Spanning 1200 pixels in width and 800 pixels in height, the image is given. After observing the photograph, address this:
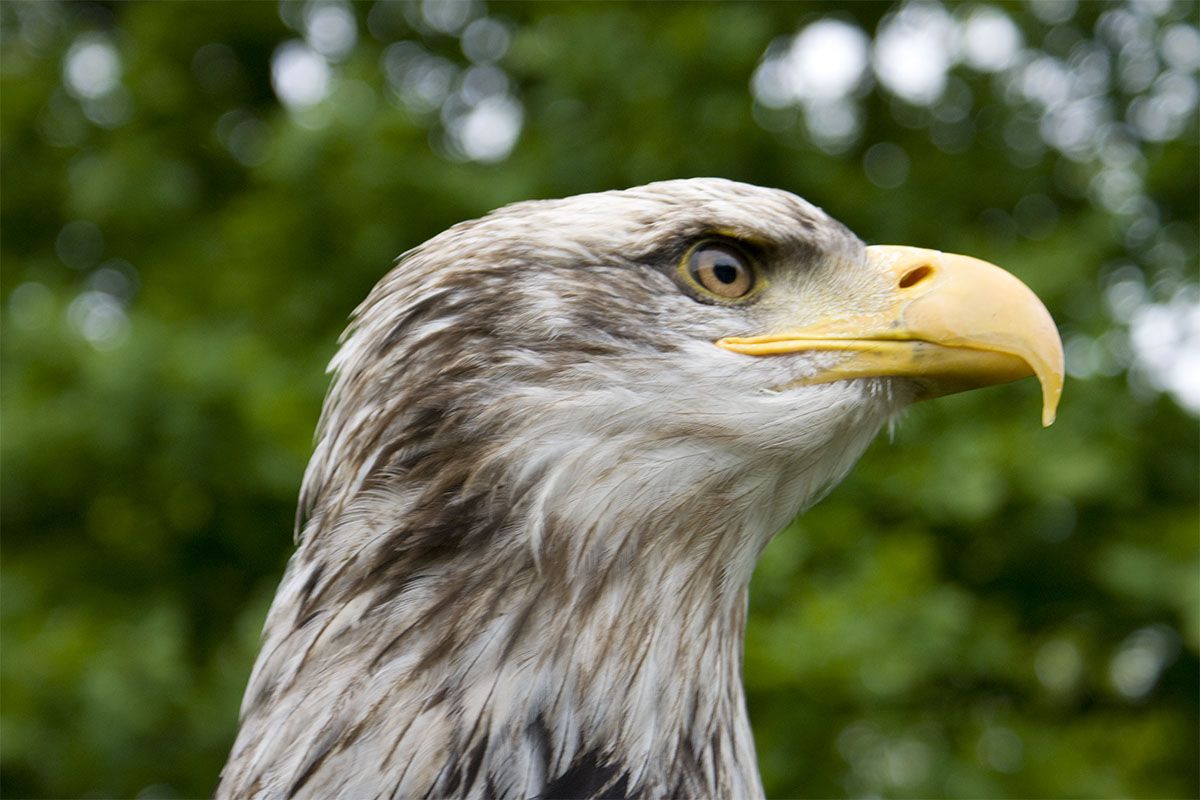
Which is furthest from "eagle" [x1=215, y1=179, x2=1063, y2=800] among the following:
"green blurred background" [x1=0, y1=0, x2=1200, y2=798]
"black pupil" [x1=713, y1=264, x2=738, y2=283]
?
"green blurred background" [x1=0, y1=0, x2=1200, y2=798]

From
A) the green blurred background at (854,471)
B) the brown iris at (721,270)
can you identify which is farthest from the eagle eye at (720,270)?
the green blurred background at (854,471)

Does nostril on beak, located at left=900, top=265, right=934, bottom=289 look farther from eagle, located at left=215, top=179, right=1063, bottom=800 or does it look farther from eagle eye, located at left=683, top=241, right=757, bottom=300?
eagle eye, located at left=683, top=241, right=757, bottom=300

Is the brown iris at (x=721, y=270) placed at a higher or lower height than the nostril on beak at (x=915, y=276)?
higher

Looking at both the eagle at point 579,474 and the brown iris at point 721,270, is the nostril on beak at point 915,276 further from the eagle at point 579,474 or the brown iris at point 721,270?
the brown iris at point 721,270

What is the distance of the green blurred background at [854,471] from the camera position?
476 cm

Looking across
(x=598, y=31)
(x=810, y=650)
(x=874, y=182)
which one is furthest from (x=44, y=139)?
(x=810, y=650)

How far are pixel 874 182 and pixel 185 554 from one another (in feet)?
12.0

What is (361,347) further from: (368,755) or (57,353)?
(57,353)

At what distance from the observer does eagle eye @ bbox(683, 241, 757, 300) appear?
2.03 metres

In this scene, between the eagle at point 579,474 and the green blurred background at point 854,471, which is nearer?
the eagle at point 579,474

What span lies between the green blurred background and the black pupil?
2548 mm

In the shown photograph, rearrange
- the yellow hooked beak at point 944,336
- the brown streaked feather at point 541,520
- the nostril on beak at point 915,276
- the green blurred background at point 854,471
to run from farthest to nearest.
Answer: the green blurred background at point 854,471, the nostril on beak at point 915,276, the yellow hooked beak at point 944,336, the brown streaked feather at point 541,520

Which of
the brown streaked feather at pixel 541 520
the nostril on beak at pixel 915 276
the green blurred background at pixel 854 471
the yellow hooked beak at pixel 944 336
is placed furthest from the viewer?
the green blurred background at pixel 854 471

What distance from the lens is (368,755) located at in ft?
5.94
